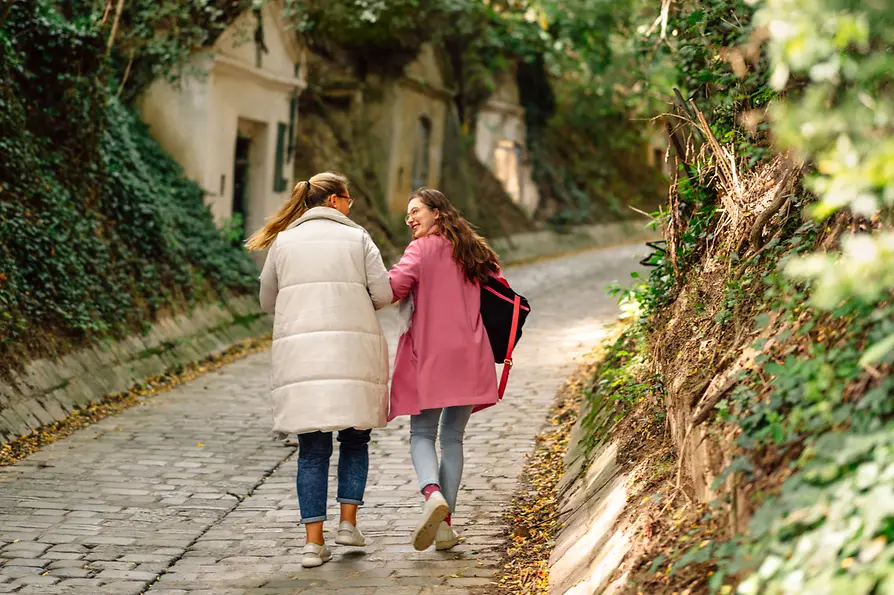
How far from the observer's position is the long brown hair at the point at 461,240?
6.12 meters

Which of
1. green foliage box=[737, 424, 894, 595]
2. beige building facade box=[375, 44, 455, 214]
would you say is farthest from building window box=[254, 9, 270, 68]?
green foliage box=[737, 424, 894, 595]

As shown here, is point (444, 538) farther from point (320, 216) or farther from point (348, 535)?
point (320, 216)

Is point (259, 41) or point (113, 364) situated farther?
point (259, 41)

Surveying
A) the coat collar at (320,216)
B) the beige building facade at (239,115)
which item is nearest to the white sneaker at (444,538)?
the coat collar at (320,216)

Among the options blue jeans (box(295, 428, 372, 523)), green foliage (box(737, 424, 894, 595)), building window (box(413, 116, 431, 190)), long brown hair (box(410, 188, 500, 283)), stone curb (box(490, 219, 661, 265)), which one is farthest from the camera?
stone curb (box(490, 219, 661, 265))

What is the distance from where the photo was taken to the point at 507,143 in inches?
1305

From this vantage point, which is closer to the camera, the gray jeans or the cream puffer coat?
the cream puffer coat

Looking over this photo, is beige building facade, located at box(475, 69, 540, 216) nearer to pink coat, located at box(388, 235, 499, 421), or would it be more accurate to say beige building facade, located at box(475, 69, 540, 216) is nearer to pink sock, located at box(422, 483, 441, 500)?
pink coat, located at box(388, 235, 499, 421)

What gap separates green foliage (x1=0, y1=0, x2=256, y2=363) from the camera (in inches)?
414

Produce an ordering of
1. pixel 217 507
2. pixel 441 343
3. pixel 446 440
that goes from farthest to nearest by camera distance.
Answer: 1. pixel 217 507
2. pixel 446 440
3. pixel 441 343

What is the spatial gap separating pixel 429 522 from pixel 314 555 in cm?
69

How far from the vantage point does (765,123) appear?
6.17m

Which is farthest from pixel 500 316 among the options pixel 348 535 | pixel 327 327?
pixel 348 535

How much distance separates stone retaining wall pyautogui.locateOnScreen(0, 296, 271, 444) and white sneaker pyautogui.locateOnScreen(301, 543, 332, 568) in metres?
3.78
